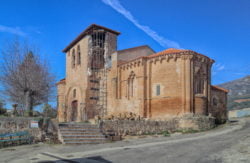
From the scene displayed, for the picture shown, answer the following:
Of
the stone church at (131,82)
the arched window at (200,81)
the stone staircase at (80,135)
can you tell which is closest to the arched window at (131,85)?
the stone church at (131,82)

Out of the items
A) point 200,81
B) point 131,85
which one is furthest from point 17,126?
point 200,81

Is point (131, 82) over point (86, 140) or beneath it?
over

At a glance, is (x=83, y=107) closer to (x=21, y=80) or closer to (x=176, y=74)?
(x=21, y=80)

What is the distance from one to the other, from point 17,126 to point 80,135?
4053 mm

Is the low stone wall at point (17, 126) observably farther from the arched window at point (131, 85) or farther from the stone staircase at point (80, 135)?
the arched window at point (131, 85)

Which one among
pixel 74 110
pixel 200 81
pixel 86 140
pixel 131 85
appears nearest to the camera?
pixel 86 140

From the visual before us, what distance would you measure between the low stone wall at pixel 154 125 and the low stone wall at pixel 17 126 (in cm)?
435

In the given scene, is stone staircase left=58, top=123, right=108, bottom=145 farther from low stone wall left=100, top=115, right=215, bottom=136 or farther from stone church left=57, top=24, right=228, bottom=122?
stone church left=57, top=24, right=228, bottom=122

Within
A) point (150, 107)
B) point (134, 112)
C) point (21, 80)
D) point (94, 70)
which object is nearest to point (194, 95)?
point (150, 107)

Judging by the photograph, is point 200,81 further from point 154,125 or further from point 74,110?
point 74,110

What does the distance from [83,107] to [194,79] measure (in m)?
12.5

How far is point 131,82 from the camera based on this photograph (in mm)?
23047

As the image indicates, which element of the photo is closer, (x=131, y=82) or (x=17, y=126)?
(x=17, y=126)

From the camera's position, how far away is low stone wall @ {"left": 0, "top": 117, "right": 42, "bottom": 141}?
46.5ft
